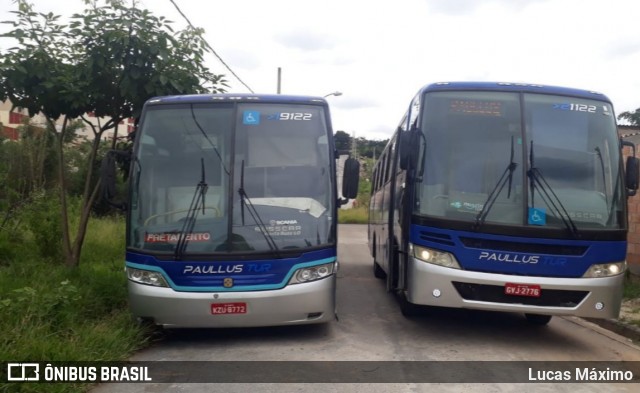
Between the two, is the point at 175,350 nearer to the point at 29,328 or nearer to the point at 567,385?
the point at 29,328

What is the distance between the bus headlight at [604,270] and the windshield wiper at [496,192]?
1.20 meters

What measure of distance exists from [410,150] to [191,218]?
2.62 m

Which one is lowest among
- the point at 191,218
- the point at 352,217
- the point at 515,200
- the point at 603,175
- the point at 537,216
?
the point at 352,217

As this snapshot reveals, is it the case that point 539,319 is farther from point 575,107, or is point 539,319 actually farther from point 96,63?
point 96,63

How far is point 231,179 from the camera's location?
22.3 ft

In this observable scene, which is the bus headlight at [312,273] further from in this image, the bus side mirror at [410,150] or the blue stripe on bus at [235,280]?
the bus side mirror at [410,150]

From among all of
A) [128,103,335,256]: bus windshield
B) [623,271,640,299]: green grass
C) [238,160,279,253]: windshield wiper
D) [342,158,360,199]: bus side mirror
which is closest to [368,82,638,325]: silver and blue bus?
[342,158,360,199]: bus side mirror

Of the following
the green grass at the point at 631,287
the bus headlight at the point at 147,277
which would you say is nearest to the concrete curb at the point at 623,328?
the green grass at the point at 631,287

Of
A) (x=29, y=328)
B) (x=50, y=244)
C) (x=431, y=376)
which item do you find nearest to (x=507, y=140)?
(x=431, y=376)

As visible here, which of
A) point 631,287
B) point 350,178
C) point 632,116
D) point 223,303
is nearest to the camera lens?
point 223,303

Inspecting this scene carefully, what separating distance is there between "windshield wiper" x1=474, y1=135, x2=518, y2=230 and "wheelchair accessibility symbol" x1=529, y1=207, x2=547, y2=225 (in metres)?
0.31

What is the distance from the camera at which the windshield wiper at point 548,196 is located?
6.53 meters

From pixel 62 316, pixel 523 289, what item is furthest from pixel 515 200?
pixel 62 316

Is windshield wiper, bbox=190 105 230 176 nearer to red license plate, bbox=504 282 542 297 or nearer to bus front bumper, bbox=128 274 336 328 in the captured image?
bus front bumper, bbox=128 274 336 328
